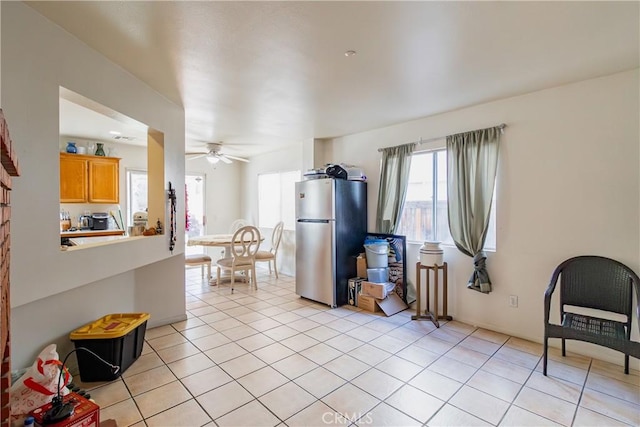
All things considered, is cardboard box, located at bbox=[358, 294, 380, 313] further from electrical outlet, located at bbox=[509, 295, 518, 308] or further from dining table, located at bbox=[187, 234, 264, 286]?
dining table, located at bbox=[187, 234, 264, 286]

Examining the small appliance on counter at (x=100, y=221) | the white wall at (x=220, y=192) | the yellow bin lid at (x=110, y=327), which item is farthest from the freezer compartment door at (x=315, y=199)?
the small appliance on counter at (x=100, y=221)

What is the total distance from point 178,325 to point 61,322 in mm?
1205

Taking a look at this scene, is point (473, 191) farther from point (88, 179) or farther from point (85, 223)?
point (85, 223)

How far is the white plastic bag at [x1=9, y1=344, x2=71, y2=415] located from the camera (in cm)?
163

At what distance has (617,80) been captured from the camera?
8.29 feet

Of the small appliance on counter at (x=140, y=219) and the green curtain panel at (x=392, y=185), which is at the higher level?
the green curtain panel at (x=392, y=185)

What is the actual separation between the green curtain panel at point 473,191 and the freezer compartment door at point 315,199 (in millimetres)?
1446

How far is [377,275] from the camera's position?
394 cm

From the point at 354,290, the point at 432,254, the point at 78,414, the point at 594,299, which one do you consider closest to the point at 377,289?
the point at 354,290

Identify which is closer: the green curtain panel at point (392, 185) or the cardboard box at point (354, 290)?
the green curtain panel at point (392, 185)

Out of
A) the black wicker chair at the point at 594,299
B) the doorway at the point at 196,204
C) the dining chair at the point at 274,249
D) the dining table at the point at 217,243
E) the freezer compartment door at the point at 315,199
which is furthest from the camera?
the doorway at the point at 196,204

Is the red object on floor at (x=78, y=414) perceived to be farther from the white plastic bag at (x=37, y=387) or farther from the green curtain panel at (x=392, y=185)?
the green curtain panel at (x=392, y=185)

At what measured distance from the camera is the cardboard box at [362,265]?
420cm

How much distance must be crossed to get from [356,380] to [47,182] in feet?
8.02
